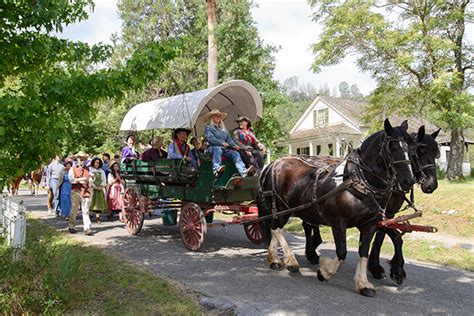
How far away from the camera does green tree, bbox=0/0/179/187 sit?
Answer: 15.6ft

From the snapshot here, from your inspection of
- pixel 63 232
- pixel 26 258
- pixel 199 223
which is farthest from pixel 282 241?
pixel 63 232

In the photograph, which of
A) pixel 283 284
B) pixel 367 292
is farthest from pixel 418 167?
pixel 283 284

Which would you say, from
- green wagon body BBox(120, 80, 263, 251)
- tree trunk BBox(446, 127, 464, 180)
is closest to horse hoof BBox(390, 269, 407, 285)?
green wagon body BBox(120, 80, 263, 251)

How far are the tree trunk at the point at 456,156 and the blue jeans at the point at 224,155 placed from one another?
44.6 ft

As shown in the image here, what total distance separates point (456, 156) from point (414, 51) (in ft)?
16.3

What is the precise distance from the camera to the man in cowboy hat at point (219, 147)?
7.57 meters

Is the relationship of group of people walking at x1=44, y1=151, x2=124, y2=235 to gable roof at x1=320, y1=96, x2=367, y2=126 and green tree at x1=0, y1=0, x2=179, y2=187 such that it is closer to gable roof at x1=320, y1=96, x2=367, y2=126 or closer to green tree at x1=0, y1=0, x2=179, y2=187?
green tree at x1=0, y1=0, x2=179, y2=187

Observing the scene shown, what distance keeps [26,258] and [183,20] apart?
2735 centimetres

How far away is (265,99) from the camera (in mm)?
17844

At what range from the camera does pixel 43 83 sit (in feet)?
16.5

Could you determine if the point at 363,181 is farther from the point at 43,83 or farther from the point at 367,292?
the point at 43,83

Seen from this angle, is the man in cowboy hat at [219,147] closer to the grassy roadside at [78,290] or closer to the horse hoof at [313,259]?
the horse hoof at [313,259]

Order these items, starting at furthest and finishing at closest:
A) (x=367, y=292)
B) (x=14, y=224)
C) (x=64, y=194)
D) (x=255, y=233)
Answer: (x=64, y=194) < (x=255, y=233) < (x=14, y=224) < (x=367, y=292)

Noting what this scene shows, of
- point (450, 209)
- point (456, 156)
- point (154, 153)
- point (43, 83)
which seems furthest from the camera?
point (456, 156)
